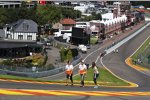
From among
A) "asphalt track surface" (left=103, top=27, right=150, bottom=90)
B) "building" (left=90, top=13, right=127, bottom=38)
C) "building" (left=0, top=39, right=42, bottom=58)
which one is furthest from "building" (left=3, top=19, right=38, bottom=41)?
"building" (left=90, top=13, right=127, bottom=38)

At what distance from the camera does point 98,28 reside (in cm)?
13362

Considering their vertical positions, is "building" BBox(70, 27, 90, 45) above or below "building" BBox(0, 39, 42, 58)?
below

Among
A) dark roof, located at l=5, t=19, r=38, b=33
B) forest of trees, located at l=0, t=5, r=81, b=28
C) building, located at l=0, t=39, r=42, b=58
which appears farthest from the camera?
forest of trees, located at l=0, t=5, r=81, b=28

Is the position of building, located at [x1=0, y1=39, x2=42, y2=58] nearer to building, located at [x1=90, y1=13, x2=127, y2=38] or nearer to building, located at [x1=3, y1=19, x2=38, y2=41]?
building, located at [x1=3, y1=19, x2=38, y2=41]

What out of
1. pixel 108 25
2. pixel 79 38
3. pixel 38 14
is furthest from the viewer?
pixel 108 25

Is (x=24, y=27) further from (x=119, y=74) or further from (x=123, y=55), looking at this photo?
(x=119, y=74)

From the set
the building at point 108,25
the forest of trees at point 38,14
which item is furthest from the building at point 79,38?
the building at point 108,25

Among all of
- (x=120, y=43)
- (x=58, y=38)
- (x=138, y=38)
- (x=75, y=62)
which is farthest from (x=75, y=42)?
(x=75, y=62)

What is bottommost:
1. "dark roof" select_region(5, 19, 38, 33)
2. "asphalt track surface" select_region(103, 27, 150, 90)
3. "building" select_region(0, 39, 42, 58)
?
"asphalt track surface" select_region(103, 27, 150, 90)

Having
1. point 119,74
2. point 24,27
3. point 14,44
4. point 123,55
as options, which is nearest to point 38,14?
point 24,27

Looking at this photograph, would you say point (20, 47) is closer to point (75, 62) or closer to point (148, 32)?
point (75, 62)

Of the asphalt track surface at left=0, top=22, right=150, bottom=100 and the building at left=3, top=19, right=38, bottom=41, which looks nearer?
the asphalt track surface at left=0, top=22, right=150, bottom=100

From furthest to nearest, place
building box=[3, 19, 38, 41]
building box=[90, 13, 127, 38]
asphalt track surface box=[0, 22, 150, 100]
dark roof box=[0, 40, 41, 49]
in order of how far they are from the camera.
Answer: building box=[90, 13, 127, 38] → building box=[3, 19, 38, 41] → dark roof box=[0, 40, 41, 49] → asphalt track surface box=[0, 22, 150, 100]

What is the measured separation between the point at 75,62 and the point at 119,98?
43.4m
